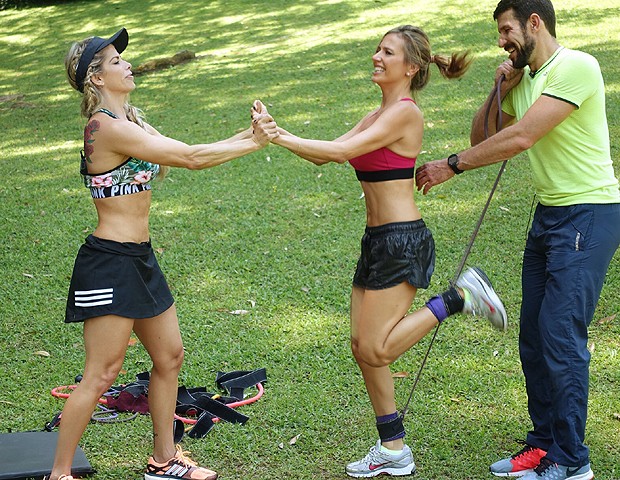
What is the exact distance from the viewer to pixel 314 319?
6094mm

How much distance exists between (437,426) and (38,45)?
15001 mm

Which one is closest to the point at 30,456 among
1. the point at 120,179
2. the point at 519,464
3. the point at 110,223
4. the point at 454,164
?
the point at 110,223

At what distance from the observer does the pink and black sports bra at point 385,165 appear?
4113mm

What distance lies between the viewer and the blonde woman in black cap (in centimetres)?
394

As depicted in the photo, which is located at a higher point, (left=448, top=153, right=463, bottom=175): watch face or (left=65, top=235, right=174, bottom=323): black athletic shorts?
(left=448, top=153, right=463, bottom=175): watch face

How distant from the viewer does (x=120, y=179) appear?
397 centimetres

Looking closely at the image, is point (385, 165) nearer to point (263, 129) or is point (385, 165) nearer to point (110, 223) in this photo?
point (263, 129)

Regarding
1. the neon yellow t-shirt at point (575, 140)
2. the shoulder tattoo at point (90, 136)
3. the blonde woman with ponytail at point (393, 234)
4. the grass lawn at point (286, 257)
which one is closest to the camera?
the neon yellow t-shirt at point (575, 140)

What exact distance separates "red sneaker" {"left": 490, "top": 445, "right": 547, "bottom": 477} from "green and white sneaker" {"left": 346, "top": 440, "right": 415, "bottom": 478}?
1.36 feet

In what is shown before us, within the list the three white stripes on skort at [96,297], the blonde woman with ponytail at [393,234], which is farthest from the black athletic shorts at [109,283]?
the blonde woman with ponytail at [393,234]

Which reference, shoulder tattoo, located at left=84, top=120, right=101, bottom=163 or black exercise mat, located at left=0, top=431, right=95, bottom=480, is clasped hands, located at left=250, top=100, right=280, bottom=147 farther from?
black exercise mat, located at left=0, top=431, right=95, bottom=480

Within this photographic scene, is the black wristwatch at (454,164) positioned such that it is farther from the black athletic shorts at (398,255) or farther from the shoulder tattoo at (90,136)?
the shoulder tattoo at (90,136)

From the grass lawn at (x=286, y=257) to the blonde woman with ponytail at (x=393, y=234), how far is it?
692 millimetres

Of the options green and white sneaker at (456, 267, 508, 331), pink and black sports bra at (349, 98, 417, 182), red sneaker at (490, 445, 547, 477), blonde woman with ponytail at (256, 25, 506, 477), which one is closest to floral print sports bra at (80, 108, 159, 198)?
blonde woman with ponytail at (256, 25, 506, 477)
